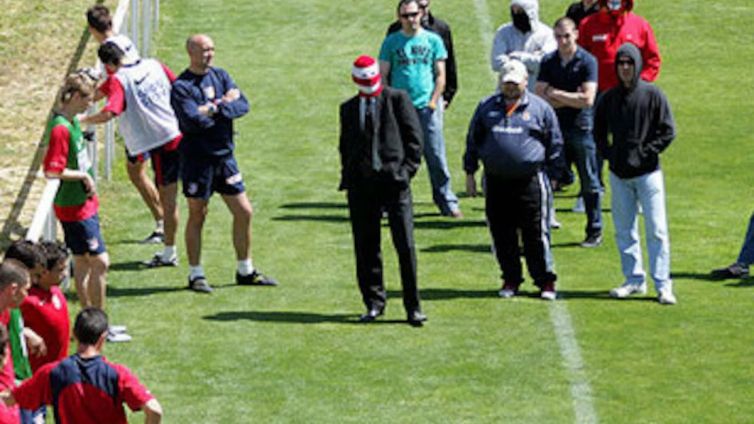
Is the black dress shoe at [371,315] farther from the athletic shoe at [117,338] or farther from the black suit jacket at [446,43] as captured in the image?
the black suit jacket at [446,43]

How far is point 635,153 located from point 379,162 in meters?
2.03

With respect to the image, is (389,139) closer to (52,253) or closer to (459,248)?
(459,248)

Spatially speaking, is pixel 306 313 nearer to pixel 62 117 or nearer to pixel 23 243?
pixel 62 117

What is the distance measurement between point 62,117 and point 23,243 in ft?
8.32

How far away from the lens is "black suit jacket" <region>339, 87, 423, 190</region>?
13.6 m

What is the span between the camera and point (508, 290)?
14.7 meters

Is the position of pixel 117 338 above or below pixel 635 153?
below

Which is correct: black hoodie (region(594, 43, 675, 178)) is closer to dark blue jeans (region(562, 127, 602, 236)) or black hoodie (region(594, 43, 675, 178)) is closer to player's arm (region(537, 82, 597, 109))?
player's arm (region(537, 82, 597, 109))

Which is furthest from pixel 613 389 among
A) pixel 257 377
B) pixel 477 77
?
pixel 477 77

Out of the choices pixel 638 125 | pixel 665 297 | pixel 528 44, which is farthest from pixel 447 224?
pixel 638 125

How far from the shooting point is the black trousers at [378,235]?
13758 mm

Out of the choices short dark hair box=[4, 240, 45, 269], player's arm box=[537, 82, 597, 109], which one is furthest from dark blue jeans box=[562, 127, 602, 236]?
short dark hair box=[4, 240, 45, 269]

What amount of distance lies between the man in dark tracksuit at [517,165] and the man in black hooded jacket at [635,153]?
43 cm

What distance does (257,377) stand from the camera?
12836 mm
